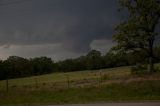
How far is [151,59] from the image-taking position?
175 feet

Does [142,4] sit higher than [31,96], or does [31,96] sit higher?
[142,4]

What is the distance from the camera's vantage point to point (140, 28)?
5247cm

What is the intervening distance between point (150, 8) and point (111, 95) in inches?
911

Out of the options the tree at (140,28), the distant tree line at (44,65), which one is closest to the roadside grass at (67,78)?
the tree at (140,28)

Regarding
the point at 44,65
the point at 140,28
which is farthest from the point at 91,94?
the point at 44,65

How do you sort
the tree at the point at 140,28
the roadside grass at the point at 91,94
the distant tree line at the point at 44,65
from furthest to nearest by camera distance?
1. the distant tree line at the point at 44,65
2. the tree at the point at 140,28
3. the roadside grass at the point at 91,94

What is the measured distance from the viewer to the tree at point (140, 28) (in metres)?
51.4

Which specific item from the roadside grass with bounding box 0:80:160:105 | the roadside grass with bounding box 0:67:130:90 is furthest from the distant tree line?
the roadside grass with bounding box 0:80:160:105

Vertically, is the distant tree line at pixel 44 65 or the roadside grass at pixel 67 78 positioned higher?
the distant tree line at pixel 44 65

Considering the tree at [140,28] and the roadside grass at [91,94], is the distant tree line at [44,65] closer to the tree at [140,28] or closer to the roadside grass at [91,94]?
the tree at [140,28]

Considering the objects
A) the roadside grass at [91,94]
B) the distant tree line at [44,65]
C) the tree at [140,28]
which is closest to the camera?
the roadside grass at [91,94]

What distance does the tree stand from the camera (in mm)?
51375

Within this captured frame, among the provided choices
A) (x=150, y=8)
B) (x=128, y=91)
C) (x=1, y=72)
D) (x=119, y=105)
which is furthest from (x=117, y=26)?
(x=1, y=72)

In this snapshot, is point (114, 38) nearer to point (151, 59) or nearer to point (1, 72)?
point (151, 59)
